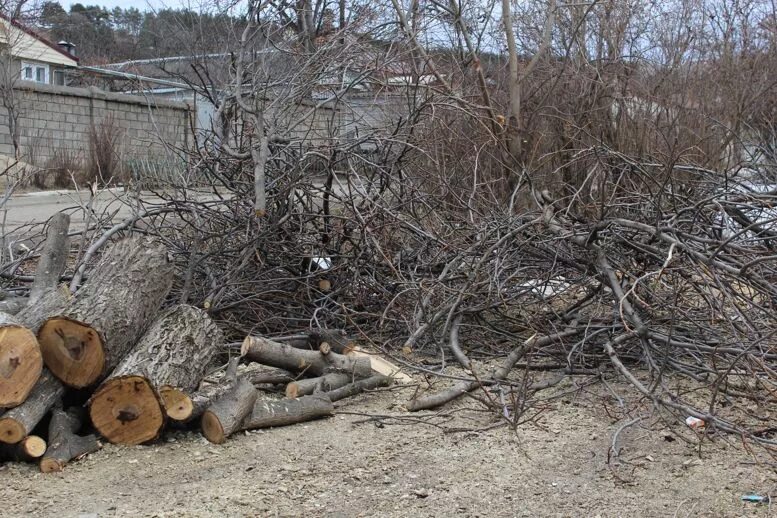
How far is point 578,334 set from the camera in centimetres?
509

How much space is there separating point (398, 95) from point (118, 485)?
4713 mm

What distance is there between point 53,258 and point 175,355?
164 cm

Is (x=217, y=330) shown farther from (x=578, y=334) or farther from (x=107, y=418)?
(x=578, y=334)

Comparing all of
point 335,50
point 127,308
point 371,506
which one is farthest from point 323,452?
point 335,50

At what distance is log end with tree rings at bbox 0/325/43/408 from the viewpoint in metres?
3.28

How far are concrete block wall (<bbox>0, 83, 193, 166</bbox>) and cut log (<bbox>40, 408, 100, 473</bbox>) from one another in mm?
16379

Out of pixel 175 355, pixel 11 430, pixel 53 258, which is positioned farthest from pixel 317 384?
pixel 53 258

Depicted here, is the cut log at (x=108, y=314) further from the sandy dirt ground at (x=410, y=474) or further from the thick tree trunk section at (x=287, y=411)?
the thick tree trunk section at (x=287, y=411)

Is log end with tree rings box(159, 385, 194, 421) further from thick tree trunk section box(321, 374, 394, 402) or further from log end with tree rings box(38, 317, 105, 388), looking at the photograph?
thick tree trunk section box(321, 374, 394, 402)

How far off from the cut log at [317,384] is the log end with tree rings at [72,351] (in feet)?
3.25

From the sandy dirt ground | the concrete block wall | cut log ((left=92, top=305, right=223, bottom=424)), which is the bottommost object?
the sandy dirt ground

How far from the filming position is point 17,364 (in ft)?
10.9

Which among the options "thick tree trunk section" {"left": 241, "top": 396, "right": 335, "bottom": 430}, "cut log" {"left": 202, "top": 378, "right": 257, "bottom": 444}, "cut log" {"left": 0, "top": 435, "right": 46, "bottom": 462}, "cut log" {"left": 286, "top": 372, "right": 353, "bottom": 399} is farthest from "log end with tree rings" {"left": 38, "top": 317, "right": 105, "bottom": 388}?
"cut log" {"left": 286, "top": 372, "right": 353, "bottom": 399}

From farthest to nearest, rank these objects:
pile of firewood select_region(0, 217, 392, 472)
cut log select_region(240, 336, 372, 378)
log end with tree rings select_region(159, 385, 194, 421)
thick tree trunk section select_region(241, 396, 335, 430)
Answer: cut log select_region(240, 336, 372, 378)
thick tree trunk section select_region(241, 396, 335, 430)
log end with tree rings select_region(159, 385, 194, 421)
pile of firewood select_region(0, 217, 392, 472)
